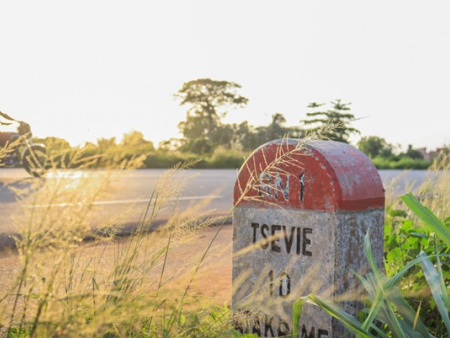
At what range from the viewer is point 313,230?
238cm

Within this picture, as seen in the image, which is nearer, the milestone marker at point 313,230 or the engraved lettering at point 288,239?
the milestone marker at point 313,230

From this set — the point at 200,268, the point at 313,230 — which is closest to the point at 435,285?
the point at 313,230

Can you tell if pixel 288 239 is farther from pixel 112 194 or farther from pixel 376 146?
pixel 376 146

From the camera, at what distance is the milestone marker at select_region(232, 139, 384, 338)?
2.33 metres

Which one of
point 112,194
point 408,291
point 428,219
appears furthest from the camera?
point 408,291

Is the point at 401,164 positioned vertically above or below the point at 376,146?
below

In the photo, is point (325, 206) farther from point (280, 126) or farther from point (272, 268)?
point (280, 126)

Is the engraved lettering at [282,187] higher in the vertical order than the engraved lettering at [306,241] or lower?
higher

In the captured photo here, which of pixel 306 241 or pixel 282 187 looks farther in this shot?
pixel 282 187

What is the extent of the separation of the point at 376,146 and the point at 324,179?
123 ft

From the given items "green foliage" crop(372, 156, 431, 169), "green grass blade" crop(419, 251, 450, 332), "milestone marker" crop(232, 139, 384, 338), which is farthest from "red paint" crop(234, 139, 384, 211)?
"green foliage" crop(372, 156, 431, 169)

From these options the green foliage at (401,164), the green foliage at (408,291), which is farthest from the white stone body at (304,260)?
the green foliage at (401,164)

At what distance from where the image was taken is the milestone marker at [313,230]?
2.33 meters

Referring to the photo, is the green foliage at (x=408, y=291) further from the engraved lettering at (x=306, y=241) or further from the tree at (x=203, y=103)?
the tree at (x=203, y=103)
